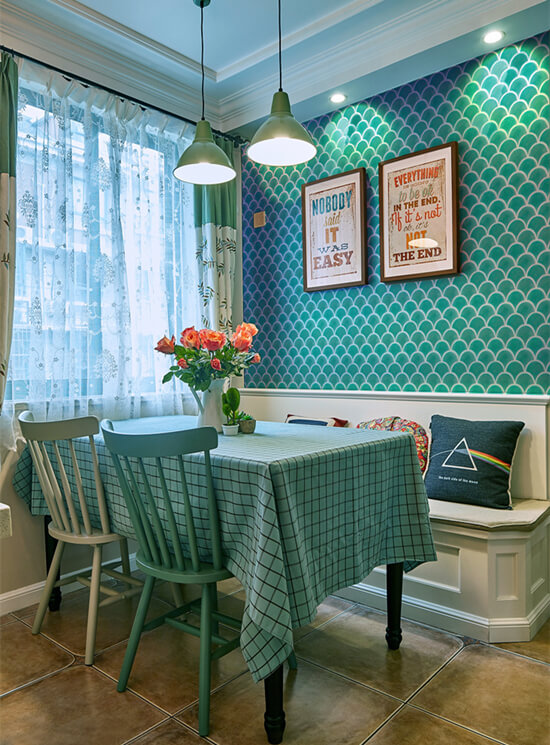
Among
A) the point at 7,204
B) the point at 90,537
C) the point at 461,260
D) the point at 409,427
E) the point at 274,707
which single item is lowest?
the point at 274,707

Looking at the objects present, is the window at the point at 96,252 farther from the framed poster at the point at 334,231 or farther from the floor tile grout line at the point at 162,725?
the floor tile grout line at the point at 162,725

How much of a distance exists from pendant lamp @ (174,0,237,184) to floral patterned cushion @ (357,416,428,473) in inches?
62.4

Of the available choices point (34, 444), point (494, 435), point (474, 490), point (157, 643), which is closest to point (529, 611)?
point (474, 490)

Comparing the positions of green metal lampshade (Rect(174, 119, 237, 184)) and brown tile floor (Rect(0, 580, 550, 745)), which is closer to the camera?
brown tile floor (Rect(0, 580, 550, 745))

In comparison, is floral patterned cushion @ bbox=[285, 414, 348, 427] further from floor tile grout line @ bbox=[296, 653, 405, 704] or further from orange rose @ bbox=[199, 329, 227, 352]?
floor tile grout line @ bbox=[296, 653, 405, 704]

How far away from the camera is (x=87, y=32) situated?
2920 mm

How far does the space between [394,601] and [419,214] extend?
207 cm

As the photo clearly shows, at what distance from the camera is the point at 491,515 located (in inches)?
93.0

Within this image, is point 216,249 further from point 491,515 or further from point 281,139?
point 491,515

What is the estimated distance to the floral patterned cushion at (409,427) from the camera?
9.46 ft

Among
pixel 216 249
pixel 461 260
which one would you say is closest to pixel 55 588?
pixel 216 249

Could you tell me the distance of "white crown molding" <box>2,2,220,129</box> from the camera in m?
2.73

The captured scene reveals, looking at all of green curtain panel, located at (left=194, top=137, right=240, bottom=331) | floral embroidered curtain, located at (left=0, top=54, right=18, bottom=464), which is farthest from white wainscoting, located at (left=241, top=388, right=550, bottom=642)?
floral embroidered curtain, located at (left=0, top=54, right=18, bottom=464)

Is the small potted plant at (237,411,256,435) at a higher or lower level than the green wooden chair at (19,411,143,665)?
higher
